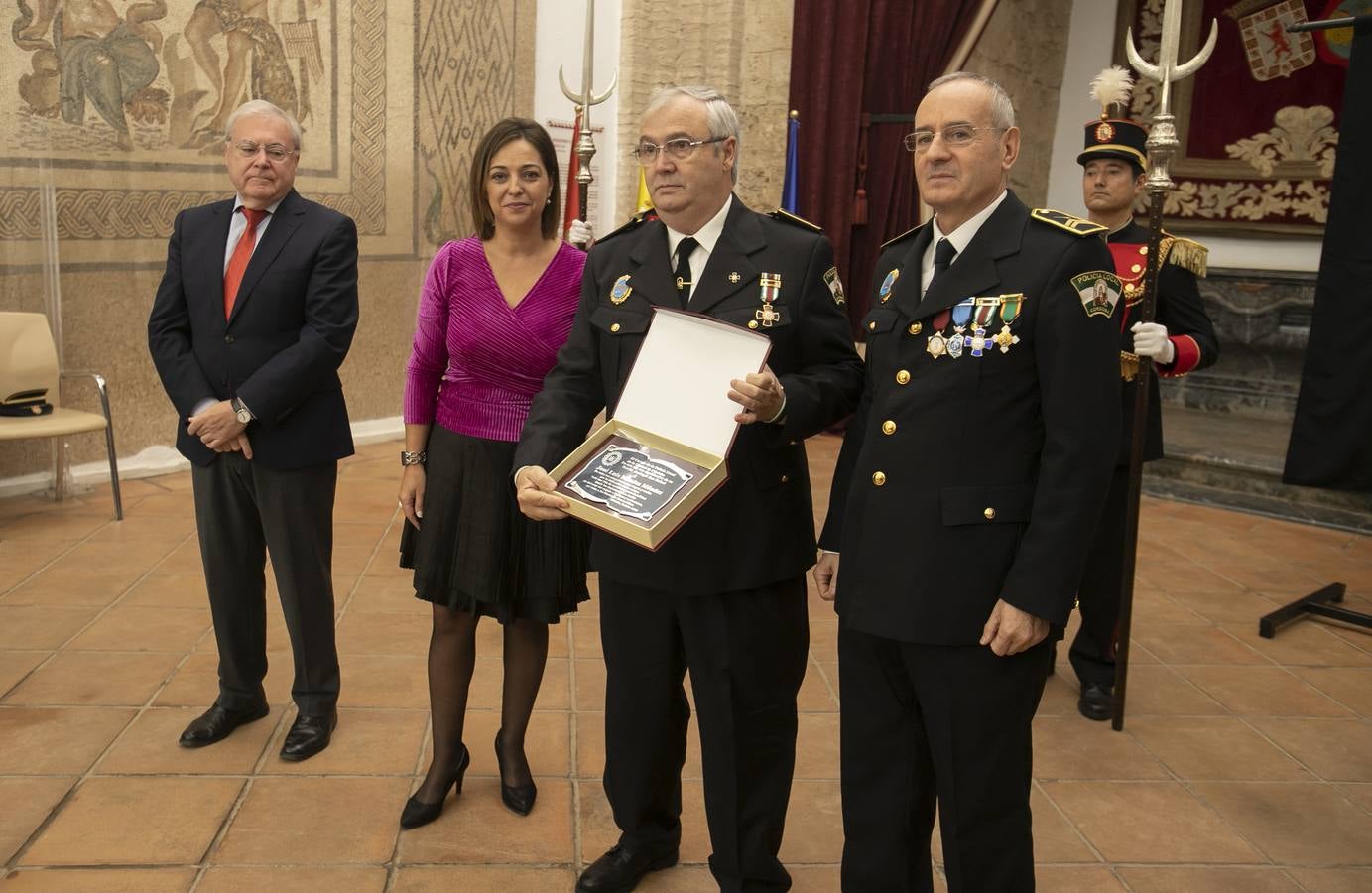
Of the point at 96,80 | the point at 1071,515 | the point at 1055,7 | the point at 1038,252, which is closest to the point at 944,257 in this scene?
the point at 1038,252

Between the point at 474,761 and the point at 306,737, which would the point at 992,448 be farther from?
the point at 306,737

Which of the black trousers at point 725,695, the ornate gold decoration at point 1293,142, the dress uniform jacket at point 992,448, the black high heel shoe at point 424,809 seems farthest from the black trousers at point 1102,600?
the ornate gold decoration at point 1293,142

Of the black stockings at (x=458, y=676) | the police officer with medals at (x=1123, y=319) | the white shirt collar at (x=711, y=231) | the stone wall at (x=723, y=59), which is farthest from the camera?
the stone wall at (x=723, y=59)

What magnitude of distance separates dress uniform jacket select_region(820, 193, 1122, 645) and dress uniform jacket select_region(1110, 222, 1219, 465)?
5.79 feet

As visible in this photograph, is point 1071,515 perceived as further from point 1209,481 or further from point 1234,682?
point 1209,481

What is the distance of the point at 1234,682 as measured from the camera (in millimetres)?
3967

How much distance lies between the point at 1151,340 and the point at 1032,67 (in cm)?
581

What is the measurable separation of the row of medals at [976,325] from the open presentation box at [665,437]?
29cm

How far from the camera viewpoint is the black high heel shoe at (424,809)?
8.99 ft

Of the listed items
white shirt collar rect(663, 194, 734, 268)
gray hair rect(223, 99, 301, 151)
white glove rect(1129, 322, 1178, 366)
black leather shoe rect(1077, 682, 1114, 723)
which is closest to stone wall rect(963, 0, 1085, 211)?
white glove rect(1129, 322, 1178, 366)

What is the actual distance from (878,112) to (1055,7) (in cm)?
194

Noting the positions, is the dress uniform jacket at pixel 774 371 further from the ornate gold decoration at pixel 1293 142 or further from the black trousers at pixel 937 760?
the ornate gold decoration at pixel 1293 142

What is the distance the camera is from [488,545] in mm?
2619

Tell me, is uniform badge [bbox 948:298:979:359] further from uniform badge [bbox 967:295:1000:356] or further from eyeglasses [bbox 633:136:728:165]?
eyeglasses [bbox 633:136:728:165]
